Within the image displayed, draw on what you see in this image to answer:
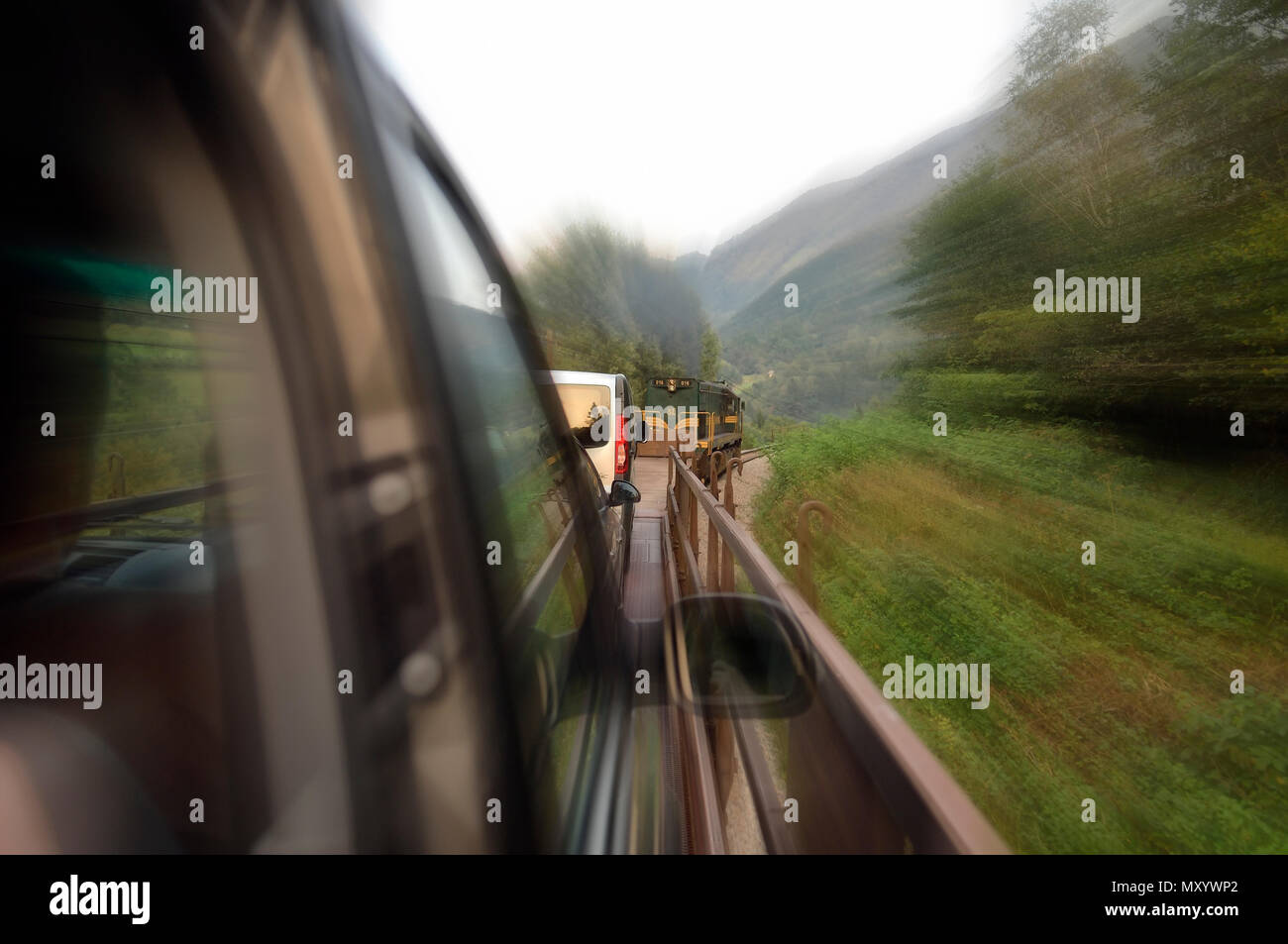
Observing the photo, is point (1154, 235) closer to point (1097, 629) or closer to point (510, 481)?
point (1097, 629)

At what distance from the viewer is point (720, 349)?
52781mm

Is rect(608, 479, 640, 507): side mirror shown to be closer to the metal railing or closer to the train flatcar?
the metal railing

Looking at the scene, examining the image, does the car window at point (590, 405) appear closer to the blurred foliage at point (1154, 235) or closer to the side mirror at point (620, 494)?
the side mirror at point (620, 494)

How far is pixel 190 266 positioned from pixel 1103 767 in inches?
224

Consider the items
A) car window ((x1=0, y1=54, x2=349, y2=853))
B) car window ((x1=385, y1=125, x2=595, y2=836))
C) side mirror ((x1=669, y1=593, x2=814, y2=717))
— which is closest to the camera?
car window ((x1=0, y1=54, x2=349, y2=853))

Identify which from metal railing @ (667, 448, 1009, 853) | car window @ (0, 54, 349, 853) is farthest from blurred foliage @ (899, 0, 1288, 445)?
car window @ (0, 54, 349, 853)

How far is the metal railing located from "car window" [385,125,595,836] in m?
0.46

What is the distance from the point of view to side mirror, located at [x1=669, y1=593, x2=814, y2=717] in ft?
3.91

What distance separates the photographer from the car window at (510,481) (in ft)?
2.88

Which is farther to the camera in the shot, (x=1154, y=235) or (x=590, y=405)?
(x=1154, y=235)

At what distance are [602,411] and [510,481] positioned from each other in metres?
6.24

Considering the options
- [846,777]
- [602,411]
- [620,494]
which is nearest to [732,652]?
[846,777]

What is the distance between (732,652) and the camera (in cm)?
124

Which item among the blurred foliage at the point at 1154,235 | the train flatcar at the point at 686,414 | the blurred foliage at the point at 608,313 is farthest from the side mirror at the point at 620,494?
the train flatcar at the point at 686,414
